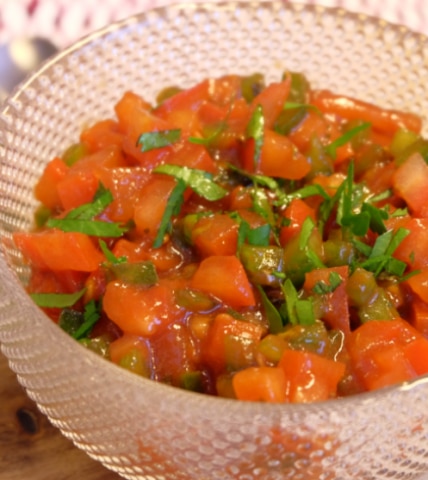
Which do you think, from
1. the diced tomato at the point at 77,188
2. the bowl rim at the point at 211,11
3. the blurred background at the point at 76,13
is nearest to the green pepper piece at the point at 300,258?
the bowl rim at the point at 211,11

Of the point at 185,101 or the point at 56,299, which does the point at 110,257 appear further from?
the point at 185,101

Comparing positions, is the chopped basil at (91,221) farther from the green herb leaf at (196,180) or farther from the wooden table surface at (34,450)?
the wooden table surface at (34,450)

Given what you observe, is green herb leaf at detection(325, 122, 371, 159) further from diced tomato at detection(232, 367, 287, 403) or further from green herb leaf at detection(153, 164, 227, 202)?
diced tomato at detection(232, 367, 287, 403)

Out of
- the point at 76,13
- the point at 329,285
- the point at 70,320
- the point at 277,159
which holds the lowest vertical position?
the point at 70,320

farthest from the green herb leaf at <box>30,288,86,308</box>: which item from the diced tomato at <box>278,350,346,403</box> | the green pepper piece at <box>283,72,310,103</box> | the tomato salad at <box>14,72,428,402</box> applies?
the green pepper piece at <box>283,72,310,103</box>

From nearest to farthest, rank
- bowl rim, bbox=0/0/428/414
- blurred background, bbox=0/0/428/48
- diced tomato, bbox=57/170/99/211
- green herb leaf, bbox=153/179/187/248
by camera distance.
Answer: bowl rim, bbox=0/0/428/414, green herb leaf, bbox=153/179/187/248, diced tomato, bbox=57/170/99/211, blurred background, bbox=0/0/428/48

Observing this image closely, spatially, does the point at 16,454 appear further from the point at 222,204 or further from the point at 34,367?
the point at 222,204

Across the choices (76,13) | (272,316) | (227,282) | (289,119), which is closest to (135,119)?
(289,119)
